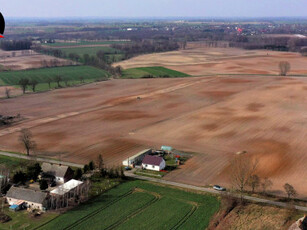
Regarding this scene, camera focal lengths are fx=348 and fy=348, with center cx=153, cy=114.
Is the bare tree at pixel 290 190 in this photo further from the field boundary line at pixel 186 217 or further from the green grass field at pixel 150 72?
the green grass field at pixel 150 72

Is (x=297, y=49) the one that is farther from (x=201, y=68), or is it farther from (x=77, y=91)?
(x=77, y=91)

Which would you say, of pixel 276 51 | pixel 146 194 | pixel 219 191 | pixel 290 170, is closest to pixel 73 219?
pixel 146 194

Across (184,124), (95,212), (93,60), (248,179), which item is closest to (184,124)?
(184,124)

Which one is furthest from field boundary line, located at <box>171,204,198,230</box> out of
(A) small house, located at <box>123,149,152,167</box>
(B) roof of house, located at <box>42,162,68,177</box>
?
(B) roof of house, located at <box>42,162,68,177</box>

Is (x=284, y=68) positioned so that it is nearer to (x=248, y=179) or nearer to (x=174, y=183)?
(x=248, y=179)

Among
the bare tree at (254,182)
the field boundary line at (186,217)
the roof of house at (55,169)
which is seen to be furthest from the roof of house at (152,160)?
the bare tree at (254,182)

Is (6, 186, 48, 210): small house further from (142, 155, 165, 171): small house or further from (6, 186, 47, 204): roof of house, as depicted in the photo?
(142, 155, 165, 171): small house
